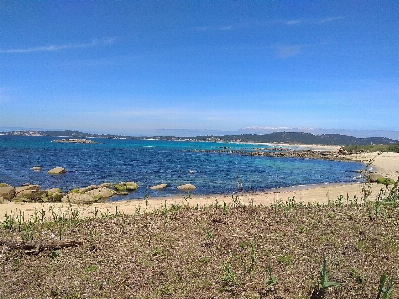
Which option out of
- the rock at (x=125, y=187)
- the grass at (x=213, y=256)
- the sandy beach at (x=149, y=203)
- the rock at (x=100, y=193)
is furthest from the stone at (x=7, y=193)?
the grass at (x=213, y=256)

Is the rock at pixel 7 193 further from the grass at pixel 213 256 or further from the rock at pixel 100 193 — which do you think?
the grass at pixel 213 256

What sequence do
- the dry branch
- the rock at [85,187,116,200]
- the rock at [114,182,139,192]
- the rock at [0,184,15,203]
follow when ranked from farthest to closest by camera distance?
the rock at [114,182,139,192], the rock at [85,187,116,200], the rock at [0,184,15,203], the dry branch

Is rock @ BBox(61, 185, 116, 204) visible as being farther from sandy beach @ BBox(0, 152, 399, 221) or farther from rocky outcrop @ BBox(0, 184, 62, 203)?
sandy beach @ BBox(0, 152, 399, 221)

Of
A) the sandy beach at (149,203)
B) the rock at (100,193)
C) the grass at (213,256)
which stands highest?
the grass at (213,256)

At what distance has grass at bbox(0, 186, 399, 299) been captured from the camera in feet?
20.5

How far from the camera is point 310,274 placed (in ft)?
22.1

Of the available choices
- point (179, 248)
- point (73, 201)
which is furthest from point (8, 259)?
point (73, 201)

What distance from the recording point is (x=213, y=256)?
7.78 m

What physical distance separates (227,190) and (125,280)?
19012mm

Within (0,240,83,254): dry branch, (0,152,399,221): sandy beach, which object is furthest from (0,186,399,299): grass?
(0,152,399,221): sandy beach

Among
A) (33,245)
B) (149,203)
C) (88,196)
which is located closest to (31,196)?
(88,196)

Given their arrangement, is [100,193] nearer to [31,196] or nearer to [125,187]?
[125,187]

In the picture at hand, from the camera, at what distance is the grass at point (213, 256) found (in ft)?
20.5

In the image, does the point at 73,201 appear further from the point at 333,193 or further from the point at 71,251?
the point at 333,193
